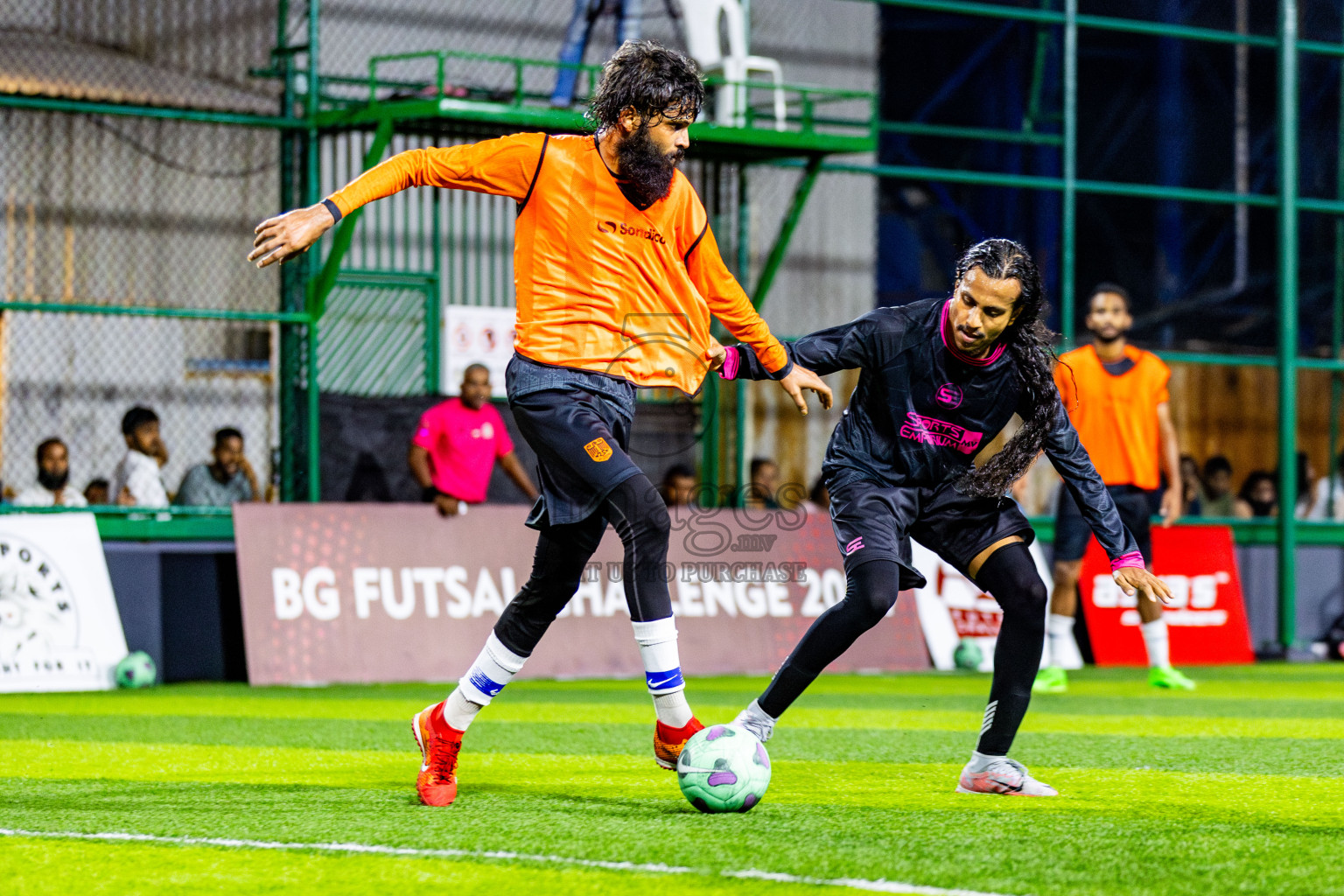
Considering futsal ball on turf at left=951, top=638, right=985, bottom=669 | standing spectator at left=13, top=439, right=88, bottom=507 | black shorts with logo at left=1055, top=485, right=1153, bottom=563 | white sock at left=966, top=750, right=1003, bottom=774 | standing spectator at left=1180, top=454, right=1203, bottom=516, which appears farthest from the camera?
standing spectator at left=1180, top=454, right=1203, bottom=516

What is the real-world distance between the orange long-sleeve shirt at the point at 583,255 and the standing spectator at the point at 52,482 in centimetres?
785

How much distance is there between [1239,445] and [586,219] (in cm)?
1488

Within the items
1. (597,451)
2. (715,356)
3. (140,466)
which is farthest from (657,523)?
(140,466)

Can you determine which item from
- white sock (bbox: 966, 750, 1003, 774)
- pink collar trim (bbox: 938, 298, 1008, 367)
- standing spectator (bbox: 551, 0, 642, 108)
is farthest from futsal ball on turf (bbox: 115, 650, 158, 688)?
pink collar trim (bbox: 938, 298, 1008, 367)

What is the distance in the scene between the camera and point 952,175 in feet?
50.1

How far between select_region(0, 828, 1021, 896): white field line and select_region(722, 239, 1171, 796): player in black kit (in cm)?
130

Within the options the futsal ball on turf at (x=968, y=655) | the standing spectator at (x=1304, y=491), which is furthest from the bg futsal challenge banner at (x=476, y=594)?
the standing spectator at (x=1304, y=491)

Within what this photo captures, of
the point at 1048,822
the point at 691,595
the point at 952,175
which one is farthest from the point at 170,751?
the point at 952,175

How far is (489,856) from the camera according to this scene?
4527 millimetres

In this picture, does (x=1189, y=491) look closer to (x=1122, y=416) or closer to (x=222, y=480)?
(x=1122, y=416)

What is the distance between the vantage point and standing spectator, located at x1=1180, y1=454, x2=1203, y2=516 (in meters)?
16.1

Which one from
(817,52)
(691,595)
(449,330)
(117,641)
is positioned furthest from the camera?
(817,52)

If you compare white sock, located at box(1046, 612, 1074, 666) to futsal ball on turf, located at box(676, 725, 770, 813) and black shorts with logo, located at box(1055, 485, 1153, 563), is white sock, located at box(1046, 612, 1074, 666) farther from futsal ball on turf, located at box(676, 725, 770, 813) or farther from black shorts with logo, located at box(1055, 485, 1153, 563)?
futsal ball on turf, located at box(676, 725, 770, 813)

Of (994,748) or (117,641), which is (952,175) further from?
(994,748)
